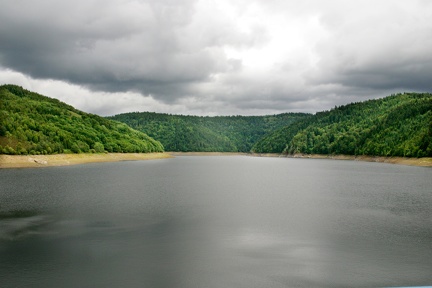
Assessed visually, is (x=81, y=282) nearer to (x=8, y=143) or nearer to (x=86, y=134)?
(x=8, y=143)

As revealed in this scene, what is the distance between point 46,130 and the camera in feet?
463

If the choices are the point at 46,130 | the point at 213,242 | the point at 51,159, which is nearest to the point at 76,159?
the point at 51,159

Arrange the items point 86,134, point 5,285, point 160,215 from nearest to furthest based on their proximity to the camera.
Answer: point 5,285 < point 160,215 < point 86,134

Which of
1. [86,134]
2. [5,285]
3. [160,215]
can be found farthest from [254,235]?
[86,134]

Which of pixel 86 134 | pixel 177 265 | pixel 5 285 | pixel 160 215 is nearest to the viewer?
pixel 5 285

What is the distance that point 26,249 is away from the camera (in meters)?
22.5

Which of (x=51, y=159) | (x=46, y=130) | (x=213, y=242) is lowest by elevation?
(x=213, y=242)

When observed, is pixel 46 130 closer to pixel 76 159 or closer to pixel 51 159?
pixel 76 159

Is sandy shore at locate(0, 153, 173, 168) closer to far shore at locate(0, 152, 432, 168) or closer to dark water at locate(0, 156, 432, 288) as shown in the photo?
far shore at locate(0, 152, 432, 168)

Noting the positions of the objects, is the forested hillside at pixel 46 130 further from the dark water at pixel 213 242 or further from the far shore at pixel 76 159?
the dark water at pixel 213 242

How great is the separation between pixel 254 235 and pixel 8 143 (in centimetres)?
10639

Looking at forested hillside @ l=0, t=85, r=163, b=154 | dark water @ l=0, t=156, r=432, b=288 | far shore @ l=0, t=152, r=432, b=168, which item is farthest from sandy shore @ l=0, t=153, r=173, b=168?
dark water @ l=0, t=156, r=432, b=288

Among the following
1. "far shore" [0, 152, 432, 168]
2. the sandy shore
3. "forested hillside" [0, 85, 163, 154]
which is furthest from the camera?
"forested hillside" [0, 85, 163, 154]

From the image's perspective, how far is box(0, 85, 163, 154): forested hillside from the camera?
390ft
